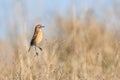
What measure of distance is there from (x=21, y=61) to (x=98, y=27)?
5.38 meters

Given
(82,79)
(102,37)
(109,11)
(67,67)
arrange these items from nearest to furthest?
(82,79), (67,67), (109,11), (102,37)

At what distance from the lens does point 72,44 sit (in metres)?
9.71

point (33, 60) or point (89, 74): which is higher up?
point (33, 60)

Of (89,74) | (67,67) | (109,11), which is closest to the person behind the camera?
(89,74)

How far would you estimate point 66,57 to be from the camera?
844 cm

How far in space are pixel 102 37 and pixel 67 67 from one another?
294 centimetres

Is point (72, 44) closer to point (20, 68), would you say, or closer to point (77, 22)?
point (77, 22)

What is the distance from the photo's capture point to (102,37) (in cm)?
1088

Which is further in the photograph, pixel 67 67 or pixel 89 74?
pixel 67 67

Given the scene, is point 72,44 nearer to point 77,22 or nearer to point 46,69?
point 77,22

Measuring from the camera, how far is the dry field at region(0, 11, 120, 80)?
18.7 feet

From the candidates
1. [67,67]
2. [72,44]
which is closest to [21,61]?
[67,67]

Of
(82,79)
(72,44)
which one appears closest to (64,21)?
(72,44)

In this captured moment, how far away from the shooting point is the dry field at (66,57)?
571 centimetres
